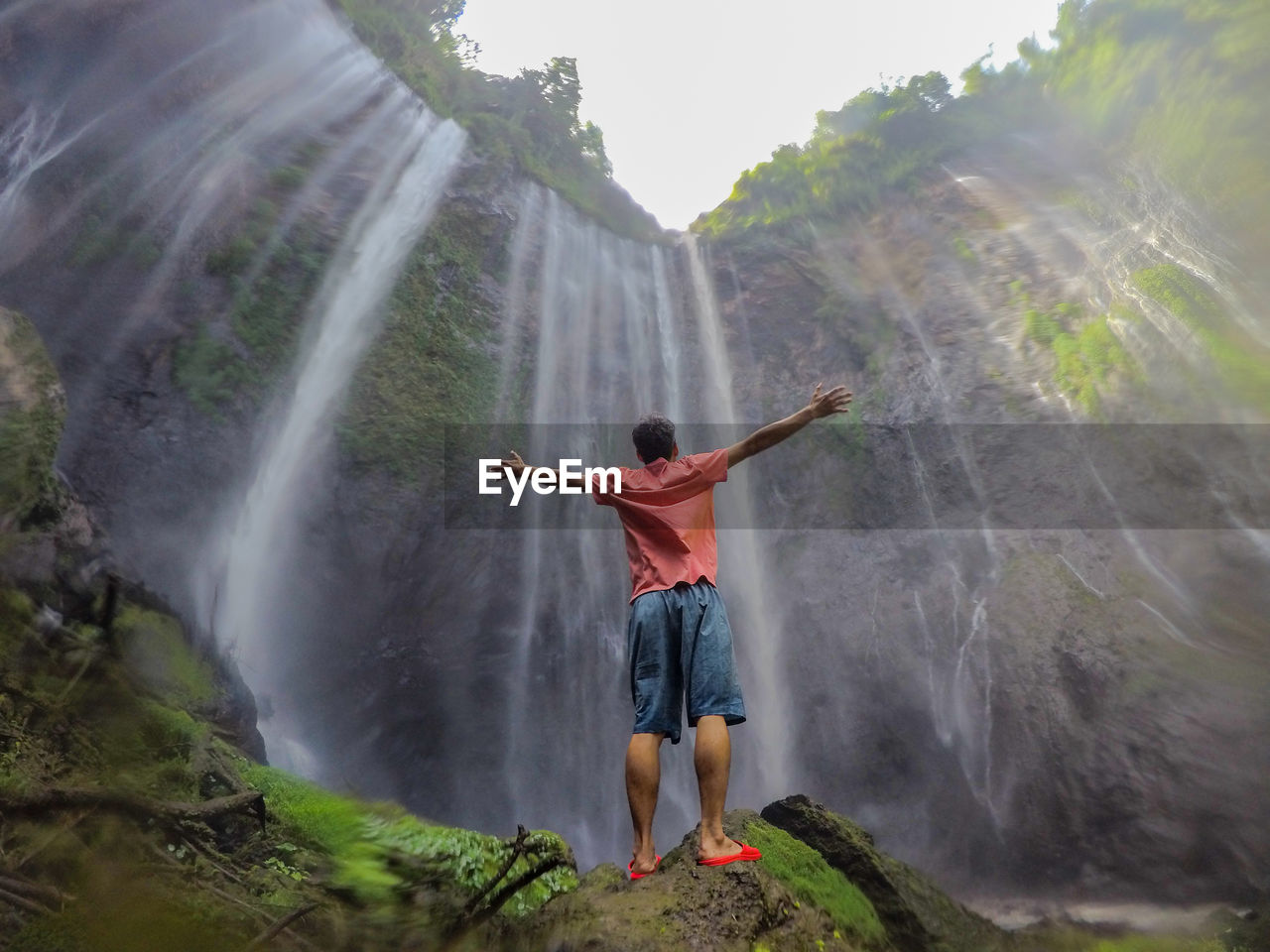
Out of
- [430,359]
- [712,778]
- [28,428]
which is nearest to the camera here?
[712,778]

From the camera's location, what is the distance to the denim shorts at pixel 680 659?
8.00 feet

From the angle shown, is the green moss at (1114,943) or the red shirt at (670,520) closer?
the red shirt at (670,520)

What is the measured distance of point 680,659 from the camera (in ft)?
8.47

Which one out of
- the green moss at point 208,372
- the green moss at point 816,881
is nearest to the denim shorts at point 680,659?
the green moss at point 816,881

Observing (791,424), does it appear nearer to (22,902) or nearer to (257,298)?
(22,902)

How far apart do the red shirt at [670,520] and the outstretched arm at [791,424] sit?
89mm

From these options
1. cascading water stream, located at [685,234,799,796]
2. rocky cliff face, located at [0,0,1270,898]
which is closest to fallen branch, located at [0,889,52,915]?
rocky cliff face, located at [0,0,1270,898]

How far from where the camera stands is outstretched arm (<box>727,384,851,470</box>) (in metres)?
2.70

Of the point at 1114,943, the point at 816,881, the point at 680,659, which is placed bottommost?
the point at 1114,943

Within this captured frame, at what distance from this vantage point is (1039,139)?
12.1 m

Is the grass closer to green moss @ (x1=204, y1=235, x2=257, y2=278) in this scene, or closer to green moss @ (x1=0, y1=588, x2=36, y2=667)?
green moss @ (x1=0, y1=588, x2=36, y2=667)

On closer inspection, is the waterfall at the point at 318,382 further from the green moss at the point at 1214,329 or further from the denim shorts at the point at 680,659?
the green moss at the point at 1214,329

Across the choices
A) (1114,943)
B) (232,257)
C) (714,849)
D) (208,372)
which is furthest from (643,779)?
(232,257)

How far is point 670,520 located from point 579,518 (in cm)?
751
